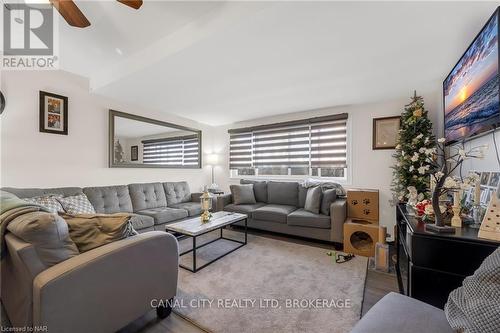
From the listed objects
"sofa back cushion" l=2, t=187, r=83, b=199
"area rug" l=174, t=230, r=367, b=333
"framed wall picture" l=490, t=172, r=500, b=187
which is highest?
"framed wall picture" l=490, t=172, r=500, b=187

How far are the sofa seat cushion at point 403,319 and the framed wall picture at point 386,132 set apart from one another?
278cm

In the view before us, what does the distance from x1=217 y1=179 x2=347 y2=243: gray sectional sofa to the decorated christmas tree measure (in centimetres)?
83

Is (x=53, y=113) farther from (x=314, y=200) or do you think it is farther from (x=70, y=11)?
(x=314, y=200)

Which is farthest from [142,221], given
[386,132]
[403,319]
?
[386,132]

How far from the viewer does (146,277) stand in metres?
1.37

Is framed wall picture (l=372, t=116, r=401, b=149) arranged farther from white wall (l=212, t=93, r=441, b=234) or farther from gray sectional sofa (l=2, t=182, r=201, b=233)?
gray sectional sofa (l=2, t=182, r=201, b=233)

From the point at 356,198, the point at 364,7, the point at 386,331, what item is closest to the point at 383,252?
the point at 356,198

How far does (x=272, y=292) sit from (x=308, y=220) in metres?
1.32

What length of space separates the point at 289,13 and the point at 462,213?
1.86 m

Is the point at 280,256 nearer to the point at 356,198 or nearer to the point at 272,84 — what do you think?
the point at 356,198

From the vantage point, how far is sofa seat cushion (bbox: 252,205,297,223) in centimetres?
317

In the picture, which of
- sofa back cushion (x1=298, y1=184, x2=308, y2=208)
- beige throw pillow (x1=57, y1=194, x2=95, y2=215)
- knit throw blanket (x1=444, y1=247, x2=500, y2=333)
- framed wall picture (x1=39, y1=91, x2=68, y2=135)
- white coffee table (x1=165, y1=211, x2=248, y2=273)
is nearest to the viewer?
knit throw blanket (x1=444, y1=247, x2=500, y2=333)

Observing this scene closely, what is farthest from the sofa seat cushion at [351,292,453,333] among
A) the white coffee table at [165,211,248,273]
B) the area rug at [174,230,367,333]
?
the white coffee table at [165,211,248,273]

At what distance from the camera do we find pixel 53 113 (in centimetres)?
265
